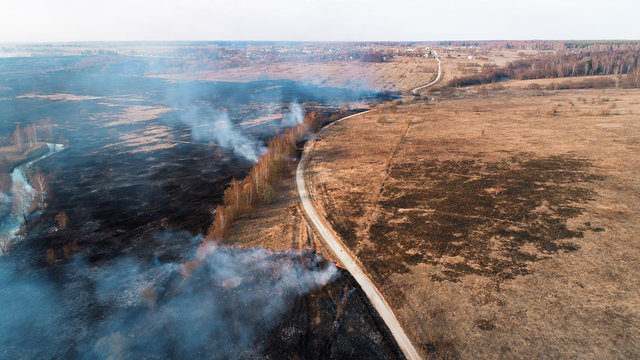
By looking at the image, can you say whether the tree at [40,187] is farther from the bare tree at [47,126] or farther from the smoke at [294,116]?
the smoke at [294,116]

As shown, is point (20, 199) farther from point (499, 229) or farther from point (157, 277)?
point (499, 229)

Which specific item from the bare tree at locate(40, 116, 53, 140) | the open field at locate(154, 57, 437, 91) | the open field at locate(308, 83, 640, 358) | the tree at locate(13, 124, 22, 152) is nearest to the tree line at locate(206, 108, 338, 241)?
the open field at locate(308, 83, 640, 358)

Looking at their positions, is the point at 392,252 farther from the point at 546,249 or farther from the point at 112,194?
the point at 112,194

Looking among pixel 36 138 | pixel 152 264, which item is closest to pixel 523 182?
pixel 152 264

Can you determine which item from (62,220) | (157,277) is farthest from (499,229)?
(62,220)

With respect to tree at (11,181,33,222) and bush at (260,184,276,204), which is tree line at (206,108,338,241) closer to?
bush at (260,184,276,204)
